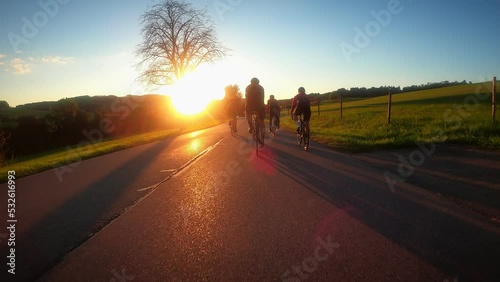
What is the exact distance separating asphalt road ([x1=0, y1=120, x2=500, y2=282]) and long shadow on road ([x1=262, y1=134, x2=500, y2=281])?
0.7 inches

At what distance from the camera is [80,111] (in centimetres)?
4831

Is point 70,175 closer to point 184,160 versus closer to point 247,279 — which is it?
point 184,160

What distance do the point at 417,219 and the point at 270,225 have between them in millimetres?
2017

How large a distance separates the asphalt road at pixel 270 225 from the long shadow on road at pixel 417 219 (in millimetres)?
17

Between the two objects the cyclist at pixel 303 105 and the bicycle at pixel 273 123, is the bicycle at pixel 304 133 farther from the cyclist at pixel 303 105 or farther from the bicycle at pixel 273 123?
the bicycle at pixel 273 123

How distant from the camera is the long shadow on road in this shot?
3.41m

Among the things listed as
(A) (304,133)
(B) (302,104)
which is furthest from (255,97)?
(A) (304,133)

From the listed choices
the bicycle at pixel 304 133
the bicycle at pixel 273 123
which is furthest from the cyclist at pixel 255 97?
the bicycle at pixel 273 123

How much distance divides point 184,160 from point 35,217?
6.10 m

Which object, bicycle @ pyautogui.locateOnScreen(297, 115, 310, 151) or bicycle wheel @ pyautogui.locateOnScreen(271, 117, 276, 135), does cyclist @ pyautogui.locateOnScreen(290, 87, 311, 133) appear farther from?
bicycle wheel @ pyautogui.locateOnScreen(271, 117, 276, 135)

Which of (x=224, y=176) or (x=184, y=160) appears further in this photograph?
(x=184, y=160)

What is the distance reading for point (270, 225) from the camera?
4.72 meters

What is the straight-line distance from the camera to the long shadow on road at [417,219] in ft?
11.2

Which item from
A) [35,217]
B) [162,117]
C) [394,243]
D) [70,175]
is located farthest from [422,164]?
[162,117]
